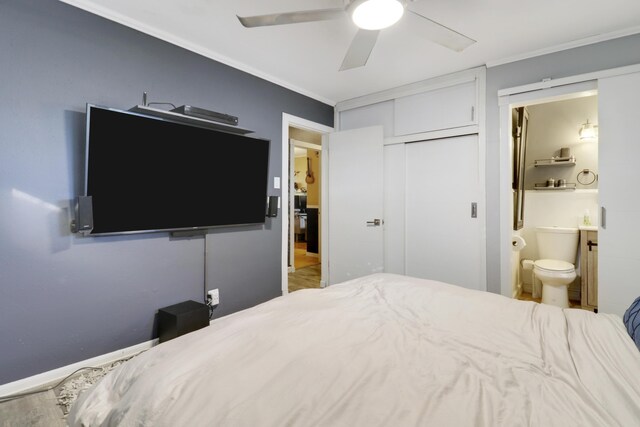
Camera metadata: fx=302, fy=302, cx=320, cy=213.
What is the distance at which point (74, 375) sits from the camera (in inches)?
79.1

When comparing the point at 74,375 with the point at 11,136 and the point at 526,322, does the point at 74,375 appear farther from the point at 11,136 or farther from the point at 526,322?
the point at 526,322

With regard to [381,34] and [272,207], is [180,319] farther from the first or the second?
[381,34]

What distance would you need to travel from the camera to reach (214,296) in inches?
110

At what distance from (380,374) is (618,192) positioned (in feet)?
8.77

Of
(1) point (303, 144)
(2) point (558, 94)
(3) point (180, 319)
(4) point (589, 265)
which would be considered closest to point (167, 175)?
(3) point (180, 319)

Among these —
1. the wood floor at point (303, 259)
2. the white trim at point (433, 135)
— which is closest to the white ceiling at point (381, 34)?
the white trim at point (433, 135)

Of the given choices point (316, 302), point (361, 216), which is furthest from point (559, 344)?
point (361, 216)

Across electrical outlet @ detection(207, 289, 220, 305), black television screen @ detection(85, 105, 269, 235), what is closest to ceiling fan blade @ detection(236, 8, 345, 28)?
black television screen @ detection(85, 105, 269, 235)

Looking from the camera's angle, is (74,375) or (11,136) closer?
(11,136)

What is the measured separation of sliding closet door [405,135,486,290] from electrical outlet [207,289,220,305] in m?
2.10

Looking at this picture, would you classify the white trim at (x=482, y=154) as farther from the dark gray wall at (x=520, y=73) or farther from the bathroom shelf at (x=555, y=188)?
the bathroom shelf at (x=555, y=188)

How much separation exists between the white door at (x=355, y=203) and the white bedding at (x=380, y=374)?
2.29m

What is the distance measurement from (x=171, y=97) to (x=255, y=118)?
0.85 meters

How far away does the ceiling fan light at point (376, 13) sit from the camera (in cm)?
153
